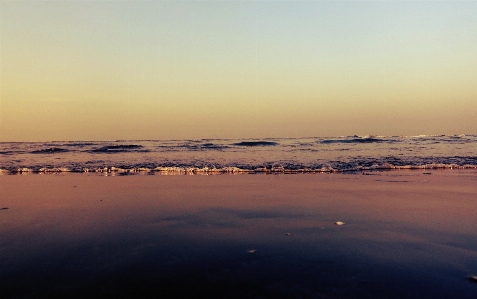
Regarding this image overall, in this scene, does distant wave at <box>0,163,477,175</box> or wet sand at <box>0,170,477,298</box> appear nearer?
wet sand at <box>0,170,477,298</box>

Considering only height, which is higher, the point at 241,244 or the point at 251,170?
the point at 251,170

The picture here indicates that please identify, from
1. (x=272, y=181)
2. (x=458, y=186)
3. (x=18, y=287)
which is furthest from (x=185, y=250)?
(x=458, y=186)

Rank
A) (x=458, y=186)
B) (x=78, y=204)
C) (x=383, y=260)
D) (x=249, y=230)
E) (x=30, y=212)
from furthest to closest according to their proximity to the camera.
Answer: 1. (x=458, y=186)
2. (x=78, y=204)
3. (x=30, y=212)
4. (x=249, y=230)
5. (x=383, y=260)

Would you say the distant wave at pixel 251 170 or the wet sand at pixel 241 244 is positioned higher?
the distant wave at pixel 251 170

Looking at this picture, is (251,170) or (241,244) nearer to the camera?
(241,244)

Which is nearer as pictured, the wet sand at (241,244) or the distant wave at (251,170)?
the wet sand at (241,244)

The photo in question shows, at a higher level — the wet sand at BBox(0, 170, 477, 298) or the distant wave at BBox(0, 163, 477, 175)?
the distant wave at BBox(0, 163, 477, 175)

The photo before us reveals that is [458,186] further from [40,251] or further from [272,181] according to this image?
[40,251]

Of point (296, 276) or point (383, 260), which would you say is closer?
point (296, 276)
